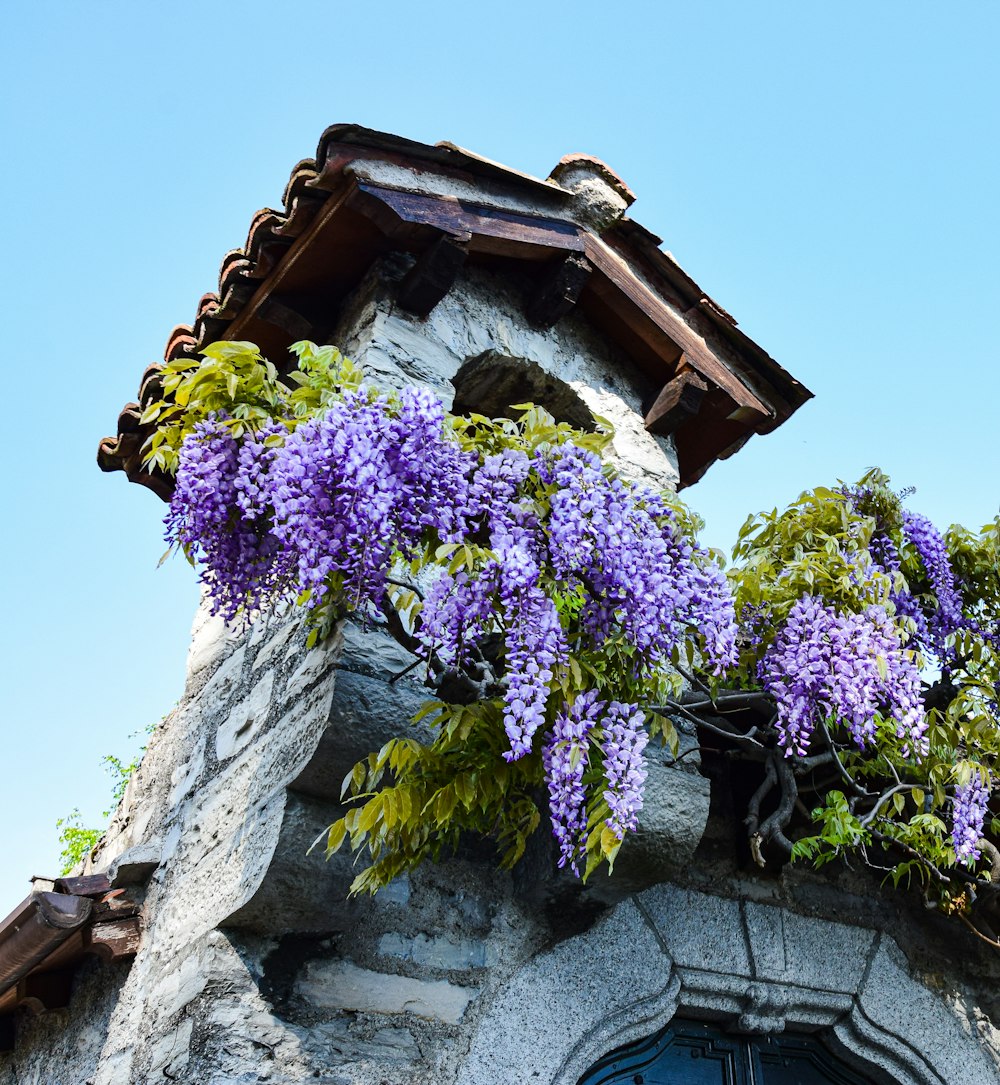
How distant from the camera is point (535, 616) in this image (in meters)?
2.44

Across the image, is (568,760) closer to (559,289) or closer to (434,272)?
(434,272)

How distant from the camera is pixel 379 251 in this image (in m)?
3.73

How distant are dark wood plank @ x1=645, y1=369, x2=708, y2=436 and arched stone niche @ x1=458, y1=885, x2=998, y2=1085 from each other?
175 cm

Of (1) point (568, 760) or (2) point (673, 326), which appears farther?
(2) point (673, 326)

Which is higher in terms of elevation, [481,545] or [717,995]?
[481,545]

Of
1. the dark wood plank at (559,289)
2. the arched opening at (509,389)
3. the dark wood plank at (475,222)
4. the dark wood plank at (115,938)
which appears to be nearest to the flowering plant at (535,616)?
the dark wood plank at (475,222)

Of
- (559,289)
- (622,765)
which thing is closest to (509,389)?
(559,289)

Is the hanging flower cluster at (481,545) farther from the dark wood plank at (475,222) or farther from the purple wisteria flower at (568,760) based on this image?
the dark wood plank at (475,222)

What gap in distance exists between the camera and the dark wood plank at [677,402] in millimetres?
4211

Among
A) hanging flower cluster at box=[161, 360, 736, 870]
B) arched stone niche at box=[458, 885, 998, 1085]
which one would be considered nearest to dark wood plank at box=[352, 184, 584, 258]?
hanging flower cluster at box=[161, 360, 736, 870]

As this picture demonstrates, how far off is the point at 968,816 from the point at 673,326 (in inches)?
80.5

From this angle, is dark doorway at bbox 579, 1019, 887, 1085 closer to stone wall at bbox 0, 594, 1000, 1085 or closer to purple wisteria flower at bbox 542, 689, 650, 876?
stone wall at bbox 0, 594, 1000, 1085

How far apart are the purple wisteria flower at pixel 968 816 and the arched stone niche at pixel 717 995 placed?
0.53m

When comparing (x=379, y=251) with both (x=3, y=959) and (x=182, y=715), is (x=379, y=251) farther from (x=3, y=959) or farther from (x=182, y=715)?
(x=3, y=959)
